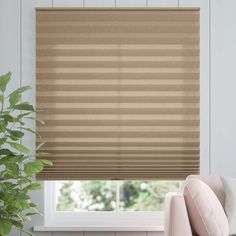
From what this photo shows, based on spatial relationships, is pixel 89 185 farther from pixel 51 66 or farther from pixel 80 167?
pixel 51 66

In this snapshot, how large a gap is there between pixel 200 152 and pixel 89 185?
984 millimetres

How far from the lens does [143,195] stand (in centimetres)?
507

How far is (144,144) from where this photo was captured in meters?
4.57

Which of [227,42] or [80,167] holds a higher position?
[227,42]

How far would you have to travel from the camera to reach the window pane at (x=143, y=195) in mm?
4961

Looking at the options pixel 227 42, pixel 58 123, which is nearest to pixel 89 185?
pixel 58 123

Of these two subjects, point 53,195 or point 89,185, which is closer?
point 53,195

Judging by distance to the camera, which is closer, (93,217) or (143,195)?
(93,217)

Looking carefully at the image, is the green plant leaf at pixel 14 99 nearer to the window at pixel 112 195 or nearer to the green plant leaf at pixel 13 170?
the green plant leaf at pixel 13 170

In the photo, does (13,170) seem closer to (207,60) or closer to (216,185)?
(216,185)

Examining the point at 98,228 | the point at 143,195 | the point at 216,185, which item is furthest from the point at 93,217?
the point at 216,185

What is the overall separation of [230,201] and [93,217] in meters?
1.20

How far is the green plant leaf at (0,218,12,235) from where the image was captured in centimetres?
365

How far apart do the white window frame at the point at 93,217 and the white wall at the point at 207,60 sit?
8 centimetres
